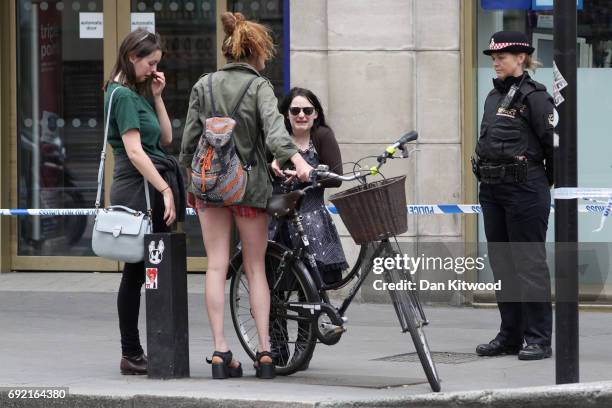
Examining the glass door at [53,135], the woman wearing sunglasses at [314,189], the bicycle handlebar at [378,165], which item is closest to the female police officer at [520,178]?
the woman wearing sunglasses at [314,189]

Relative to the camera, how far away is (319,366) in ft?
24.0

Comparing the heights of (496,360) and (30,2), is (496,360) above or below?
below

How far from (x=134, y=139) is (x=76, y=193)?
17.4 ft

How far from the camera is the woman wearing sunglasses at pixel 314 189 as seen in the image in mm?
6906

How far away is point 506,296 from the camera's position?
7.87m

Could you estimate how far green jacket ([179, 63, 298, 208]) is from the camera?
656 centimetres

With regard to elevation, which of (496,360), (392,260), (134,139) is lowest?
(496,360)

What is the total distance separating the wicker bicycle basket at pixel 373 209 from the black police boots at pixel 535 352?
1.61 m

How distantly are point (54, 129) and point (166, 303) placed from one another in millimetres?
5549

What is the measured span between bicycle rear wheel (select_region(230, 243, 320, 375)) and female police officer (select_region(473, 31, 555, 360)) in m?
Answer: 1.38

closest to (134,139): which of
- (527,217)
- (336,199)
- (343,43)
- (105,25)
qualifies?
(336,199)

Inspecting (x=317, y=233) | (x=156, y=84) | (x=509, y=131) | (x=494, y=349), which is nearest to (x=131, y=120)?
(x=156, y=84)

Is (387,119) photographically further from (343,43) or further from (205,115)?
(205,115)

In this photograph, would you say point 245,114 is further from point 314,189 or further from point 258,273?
point 258,273
